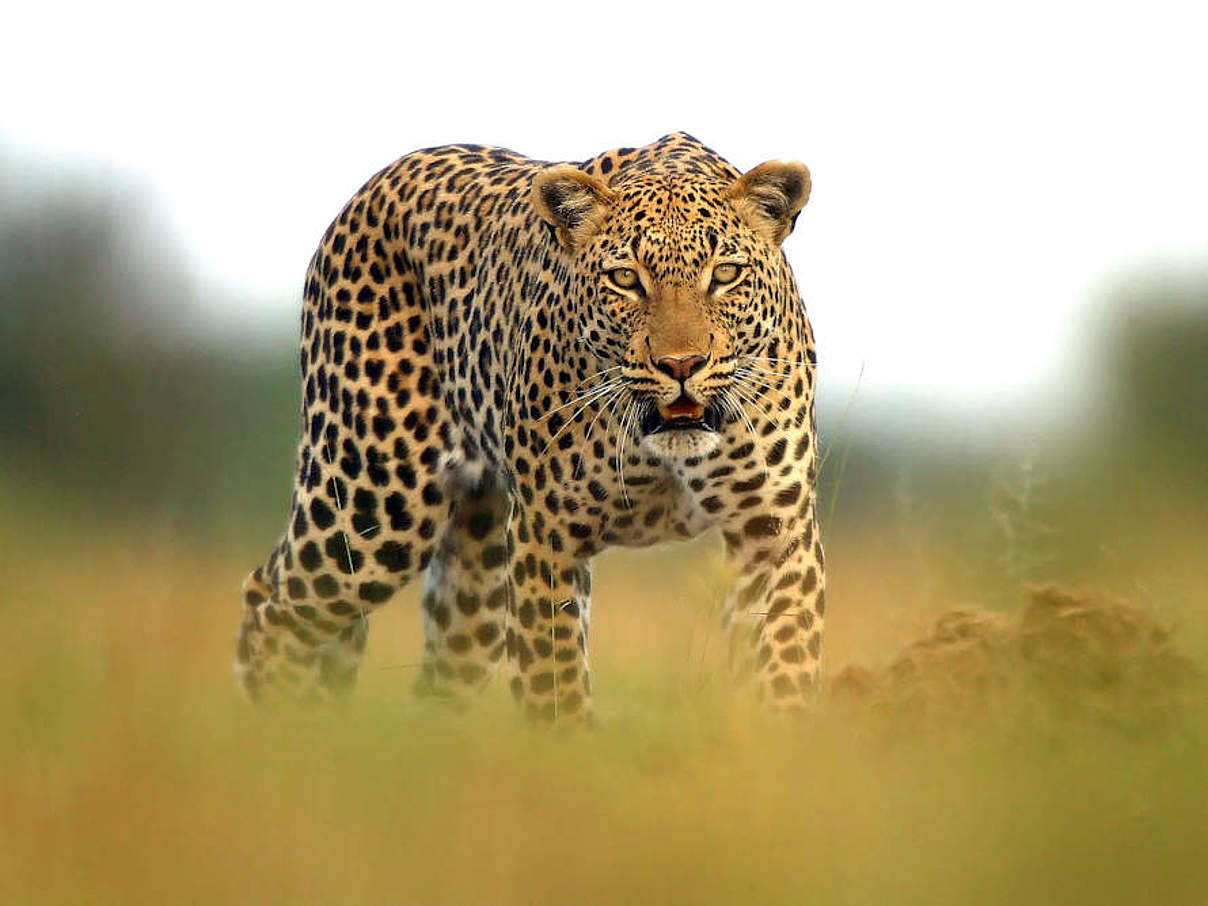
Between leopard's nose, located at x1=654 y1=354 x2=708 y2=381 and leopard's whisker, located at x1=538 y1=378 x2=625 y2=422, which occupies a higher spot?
leopard's nose, located at x1=654 y1=354 x2=708 y2=381

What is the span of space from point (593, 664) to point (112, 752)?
138 inches

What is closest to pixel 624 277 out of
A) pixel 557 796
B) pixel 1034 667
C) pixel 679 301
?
pixel 679 301

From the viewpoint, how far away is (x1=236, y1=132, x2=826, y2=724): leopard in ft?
22.8

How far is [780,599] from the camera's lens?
23.0 ft

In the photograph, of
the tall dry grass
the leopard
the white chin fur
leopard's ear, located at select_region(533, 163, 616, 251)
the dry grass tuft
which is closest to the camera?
the tall dry grass

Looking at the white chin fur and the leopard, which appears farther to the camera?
the leopard

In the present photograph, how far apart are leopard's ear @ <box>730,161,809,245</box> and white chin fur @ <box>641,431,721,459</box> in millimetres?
886

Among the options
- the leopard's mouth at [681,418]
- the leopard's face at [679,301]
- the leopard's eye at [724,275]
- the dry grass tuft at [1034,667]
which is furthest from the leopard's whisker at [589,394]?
the dry grass tuft at [1034,667]

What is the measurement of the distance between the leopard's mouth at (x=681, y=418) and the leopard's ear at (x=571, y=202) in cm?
81

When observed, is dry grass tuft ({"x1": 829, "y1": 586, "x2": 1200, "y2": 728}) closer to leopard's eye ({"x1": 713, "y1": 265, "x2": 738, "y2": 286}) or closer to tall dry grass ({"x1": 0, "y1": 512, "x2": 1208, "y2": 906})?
tall dry grass ({"x1": 0, "y1": 512, "x2": 1208, "y2": 906})

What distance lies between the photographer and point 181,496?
25.8ft

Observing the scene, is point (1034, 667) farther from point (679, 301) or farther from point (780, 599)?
point (679, 301)

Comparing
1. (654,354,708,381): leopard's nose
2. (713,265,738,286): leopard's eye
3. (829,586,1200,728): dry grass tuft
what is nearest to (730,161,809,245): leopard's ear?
(713,265,738,286): leopard's eye

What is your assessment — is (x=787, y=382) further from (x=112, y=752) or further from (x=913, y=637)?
(x=112, y=752)
